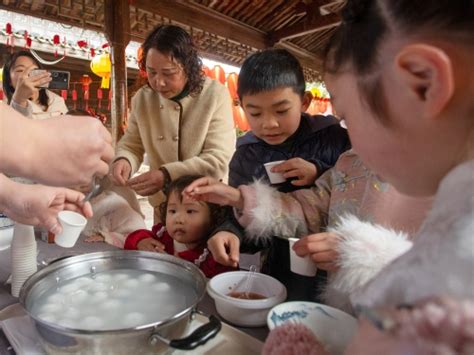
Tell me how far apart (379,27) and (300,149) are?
3.85 feet

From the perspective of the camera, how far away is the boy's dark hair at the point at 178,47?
2037 millimetres

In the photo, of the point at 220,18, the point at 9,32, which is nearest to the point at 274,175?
the point at 220,18

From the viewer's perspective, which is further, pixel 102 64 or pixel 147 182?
pixel 102 64

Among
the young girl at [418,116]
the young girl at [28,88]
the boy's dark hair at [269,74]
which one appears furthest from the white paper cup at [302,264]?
the young girl at [28,88]

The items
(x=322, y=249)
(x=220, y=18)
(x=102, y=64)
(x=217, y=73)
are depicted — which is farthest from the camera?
(x=217, y=73)

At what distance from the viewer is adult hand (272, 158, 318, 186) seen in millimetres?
1468

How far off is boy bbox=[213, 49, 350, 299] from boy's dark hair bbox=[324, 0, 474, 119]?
0.85m

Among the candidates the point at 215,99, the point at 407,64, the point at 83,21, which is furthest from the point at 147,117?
the point at 83,21

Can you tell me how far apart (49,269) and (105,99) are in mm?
8617

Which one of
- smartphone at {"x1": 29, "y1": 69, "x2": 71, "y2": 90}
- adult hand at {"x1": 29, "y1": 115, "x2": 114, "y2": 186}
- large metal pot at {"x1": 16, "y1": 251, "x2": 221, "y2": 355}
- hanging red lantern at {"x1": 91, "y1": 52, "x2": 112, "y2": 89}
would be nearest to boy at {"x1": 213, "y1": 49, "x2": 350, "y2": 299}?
large metal pot at {"x1": 16, "y1": 251, "x2": 221, "y2": 355}

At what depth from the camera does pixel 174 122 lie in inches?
90.3

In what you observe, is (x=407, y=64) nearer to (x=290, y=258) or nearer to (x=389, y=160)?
(x=389, y=160)

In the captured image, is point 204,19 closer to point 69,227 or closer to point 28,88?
point 28,88

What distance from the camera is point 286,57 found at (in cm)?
166
